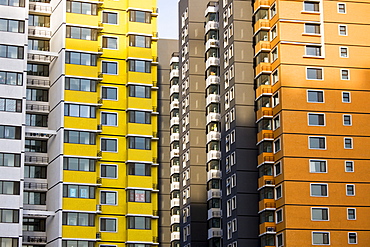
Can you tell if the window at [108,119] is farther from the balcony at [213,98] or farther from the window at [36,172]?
the balcony at [213,98]

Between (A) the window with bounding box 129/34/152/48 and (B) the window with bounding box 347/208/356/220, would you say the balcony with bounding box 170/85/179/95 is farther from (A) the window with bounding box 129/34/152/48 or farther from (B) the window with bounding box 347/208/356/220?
(B) the window with bounding box 347/208/356/220

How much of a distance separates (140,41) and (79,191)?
20.7 metres

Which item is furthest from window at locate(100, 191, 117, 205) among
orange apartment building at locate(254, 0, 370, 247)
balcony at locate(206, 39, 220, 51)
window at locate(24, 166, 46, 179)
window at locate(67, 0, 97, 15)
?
balcony at locate(206, 39, 220, 51)

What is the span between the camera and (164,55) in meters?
170

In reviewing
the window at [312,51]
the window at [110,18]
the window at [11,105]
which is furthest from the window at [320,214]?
the window at [11,105]

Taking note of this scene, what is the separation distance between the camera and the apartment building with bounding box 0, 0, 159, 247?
100 meters

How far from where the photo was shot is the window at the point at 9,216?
9725 centimetres

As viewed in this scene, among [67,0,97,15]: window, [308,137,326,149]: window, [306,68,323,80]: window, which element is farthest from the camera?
[306,68,323,80]: window

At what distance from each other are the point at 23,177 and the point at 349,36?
46307mm

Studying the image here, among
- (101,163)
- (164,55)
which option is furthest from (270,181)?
(164,55)

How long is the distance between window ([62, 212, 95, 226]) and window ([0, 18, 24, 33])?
2227 cm

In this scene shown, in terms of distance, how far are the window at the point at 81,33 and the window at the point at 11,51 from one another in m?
6.50

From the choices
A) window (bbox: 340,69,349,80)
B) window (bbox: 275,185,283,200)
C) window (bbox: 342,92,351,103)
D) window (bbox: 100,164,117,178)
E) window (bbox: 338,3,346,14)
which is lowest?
window (bbox: 275,185,283,200)

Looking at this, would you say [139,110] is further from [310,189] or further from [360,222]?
[360,222]
